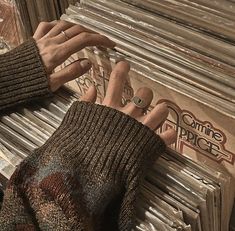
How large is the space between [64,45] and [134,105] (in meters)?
0.21

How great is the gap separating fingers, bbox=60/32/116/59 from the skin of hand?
0.31 feet

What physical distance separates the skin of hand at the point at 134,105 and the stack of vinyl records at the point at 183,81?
56mm

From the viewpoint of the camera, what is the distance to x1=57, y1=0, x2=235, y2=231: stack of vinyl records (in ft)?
2.58

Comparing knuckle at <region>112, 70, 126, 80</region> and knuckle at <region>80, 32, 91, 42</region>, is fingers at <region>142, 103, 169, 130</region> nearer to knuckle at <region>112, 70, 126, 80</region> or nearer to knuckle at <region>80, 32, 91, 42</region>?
knuckle at <region>112, 70, 126, 80</region>

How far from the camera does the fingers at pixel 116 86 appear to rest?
2.72ft

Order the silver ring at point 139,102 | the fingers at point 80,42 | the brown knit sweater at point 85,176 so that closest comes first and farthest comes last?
the brown knit sweater at point 85,176, the silver ring at point 139,102, the fingers at point 80,42

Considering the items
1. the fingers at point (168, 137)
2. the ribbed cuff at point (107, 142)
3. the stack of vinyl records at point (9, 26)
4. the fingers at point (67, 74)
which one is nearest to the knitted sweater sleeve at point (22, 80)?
the fingers at point (67, 74)

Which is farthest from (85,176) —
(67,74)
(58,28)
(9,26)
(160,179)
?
(9,26)

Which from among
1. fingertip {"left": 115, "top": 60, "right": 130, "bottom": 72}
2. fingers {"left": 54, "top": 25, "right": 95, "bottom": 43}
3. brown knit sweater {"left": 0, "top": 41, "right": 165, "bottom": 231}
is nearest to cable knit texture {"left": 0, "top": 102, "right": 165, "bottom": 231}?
brown knit sweater {"left": 0, "top": 41, "right": 165, "bottom": 231}

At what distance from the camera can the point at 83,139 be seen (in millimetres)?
765

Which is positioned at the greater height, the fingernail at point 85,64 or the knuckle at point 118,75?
the fingernail at point 85,64

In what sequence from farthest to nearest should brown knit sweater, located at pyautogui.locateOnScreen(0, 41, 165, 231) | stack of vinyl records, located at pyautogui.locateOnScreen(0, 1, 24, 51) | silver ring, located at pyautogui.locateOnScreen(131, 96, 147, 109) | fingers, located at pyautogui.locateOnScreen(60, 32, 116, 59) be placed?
stack of vinyl records, located at pyautogui.locateOnScreen(0, 1, 24, 51), fingers, located at pyautogui.locateOnScreen(60, 32, 116, 59), silver ring, located at pyautogui.locateOnScreen(131, 96, 147, 109), brown knit sweater, located at pyautogui.locateOnScreen(0, 41, 165, 231)

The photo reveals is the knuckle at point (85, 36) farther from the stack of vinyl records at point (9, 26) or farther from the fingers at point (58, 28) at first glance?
the stack of vinyl records at point (9, 26)

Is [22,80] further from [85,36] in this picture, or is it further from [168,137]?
[168,137]
